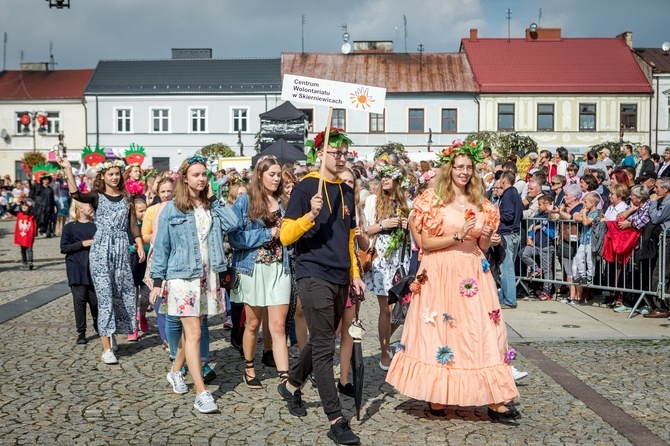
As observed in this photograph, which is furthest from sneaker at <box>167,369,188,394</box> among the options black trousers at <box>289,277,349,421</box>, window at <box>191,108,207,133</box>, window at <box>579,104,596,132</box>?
window at <box>191,108,207,133</box>

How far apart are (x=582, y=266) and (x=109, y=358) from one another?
6.62 m

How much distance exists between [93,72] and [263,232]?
56640 millimetres

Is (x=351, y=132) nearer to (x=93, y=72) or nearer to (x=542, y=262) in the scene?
(x=93, y=72)

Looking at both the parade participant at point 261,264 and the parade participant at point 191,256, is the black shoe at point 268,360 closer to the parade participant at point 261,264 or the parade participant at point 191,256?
the parade participant at point 261,264

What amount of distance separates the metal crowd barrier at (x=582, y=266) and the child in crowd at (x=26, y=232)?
9.83 m

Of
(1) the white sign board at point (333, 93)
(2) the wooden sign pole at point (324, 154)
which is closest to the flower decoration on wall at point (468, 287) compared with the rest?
(2) the wooden sign pole at point (324, 154)

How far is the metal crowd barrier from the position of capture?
1012 centimetres

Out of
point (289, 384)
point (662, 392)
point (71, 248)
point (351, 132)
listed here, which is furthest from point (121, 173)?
point (351, 132)

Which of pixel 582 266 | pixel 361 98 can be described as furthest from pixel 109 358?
pixel 582 266

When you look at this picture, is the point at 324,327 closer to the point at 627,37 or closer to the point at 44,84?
the point at 627,37

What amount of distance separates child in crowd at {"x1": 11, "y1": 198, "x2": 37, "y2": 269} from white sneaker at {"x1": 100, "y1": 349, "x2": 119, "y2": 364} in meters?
9.44

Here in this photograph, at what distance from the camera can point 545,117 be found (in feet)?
165

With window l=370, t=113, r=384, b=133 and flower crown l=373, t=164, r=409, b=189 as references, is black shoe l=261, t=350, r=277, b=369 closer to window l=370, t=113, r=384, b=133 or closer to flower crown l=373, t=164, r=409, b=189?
flower crown l=373, t=164, r=409, b=189

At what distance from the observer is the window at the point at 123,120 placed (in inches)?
2148
